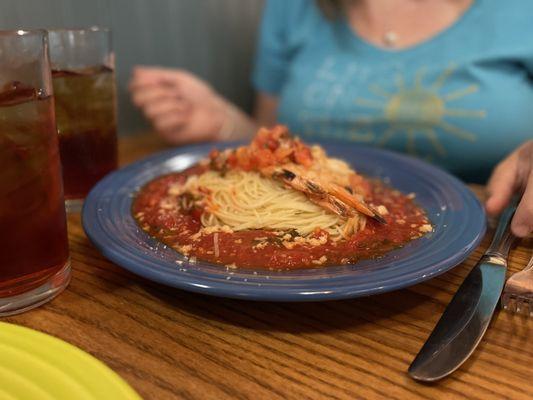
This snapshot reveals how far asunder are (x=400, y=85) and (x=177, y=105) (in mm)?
787

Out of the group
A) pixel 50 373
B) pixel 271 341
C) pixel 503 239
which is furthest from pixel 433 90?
pixel 50 373

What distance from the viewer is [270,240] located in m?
0.97

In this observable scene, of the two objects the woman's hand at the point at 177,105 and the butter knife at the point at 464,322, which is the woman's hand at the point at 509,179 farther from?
the woman's hand at the point at 177,105

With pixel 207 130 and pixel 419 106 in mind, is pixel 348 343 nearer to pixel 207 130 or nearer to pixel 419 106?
pixel 419 106

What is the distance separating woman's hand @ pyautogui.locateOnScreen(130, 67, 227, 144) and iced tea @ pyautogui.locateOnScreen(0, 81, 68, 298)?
0.99 meters

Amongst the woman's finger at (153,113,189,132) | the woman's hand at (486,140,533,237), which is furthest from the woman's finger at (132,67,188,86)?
the woman's hand at (486,140,533,237)

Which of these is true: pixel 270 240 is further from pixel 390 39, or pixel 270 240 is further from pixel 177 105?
pixel 390 39

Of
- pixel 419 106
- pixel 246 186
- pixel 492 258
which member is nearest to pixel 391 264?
pixel 492 258

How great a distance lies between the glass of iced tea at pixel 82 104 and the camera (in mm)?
1188

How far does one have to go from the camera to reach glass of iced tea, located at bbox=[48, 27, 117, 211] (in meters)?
1.19

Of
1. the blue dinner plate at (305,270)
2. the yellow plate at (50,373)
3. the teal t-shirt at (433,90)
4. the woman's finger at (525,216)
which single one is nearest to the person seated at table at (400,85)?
the teal t-shirt at (433,90)

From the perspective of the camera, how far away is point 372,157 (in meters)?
1.45

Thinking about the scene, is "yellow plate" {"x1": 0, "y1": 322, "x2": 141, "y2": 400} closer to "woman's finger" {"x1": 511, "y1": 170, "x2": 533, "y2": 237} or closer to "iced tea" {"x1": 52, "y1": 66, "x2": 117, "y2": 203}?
"iced tea" {"x1": 52, "y1": 66, "x2": 117, "y2": 203}

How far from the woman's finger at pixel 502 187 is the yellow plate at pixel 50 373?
33.3 inches
